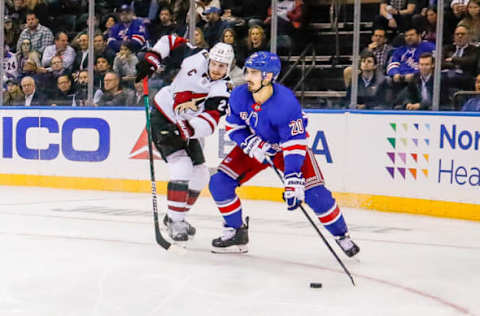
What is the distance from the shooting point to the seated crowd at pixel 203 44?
23.5 feet

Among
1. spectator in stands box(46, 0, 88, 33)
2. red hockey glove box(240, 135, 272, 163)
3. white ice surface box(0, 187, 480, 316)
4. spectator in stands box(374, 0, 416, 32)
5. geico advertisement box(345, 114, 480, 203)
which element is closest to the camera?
white ice surface box(0, 187, 480, 316)

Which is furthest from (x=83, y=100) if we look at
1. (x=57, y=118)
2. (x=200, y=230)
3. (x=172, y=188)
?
(x=172, y=188)

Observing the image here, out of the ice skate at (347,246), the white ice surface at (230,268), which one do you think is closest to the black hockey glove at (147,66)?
the white ice surface at (230,268)

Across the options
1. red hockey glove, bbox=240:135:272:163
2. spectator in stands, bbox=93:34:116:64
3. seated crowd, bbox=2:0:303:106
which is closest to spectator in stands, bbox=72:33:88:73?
seated crowd, bbox=2:0:303:106

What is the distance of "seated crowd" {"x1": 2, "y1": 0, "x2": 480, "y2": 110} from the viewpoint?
282 inches

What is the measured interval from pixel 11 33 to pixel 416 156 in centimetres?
498

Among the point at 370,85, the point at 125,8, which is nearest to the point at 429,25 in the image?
the point at 370,85

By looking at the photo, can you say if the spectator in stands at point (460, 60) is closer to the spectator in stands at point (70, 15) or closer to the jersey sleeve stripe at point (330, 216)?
the jersey sleeve stripe at point (330, 216)

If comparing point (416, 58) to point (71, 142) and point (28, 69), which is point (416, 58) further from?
point (28, 69)

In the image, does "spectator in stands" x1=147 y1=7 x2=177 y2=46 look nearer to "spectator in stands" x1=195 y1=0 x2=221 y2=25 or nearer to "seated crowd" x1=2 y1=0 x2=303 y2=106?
"seated crowd" x1=2 y1=0 x2=303 y2=106

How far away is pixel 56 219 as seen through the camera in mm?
6500

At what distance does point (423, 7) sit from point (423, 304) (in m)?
Result: 4.22

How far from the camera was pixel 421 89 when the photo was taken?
7301mm

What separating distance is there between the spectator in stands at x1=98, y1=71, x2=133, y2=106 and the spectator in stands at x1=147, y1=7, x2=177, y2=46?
1.80ft
